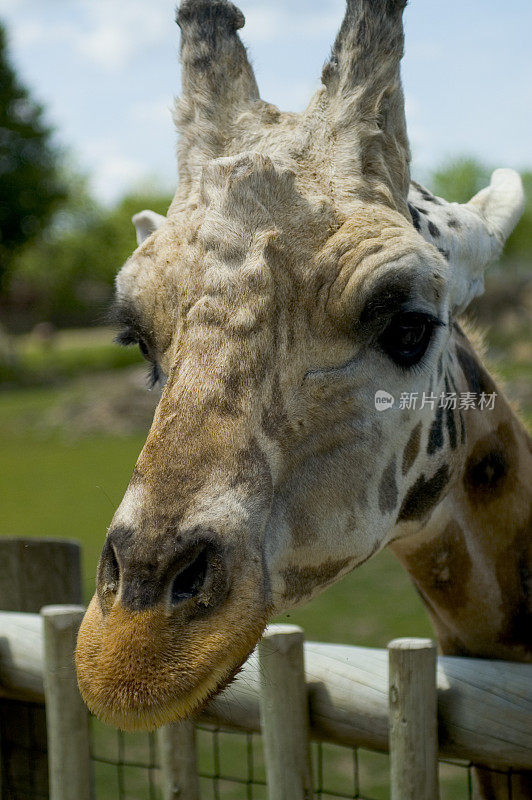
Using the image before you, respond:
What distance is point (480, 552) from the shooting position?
2.83 meters

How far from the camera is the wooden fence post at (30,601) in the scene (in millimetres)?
3672

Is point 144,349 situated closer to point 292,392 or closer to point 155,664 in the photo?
point 292,392

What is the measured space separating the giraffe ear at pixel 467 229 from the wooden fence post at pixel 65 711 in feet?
5.81

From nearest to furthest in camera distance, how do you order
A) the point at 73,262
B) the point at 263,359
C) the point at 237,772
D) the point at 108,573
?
the point at 108,573 < the point at 263,359 < the point at 237,772 < the point at 73,262

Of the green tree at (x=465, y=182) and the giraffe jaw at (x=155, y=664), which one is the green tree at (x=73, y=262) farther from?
the giraffe jaw at (x=155, y=664)

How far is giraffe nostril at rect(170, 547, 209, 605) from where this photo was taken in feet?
5.97

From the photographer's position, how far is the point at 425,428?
2521 millimetres

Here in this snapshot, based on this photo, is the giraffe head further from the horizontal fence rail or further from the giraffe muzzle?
the horizontal fence rail

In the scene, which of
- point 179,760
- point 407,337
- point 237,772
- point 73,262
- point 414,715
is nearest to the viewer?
point 407,337

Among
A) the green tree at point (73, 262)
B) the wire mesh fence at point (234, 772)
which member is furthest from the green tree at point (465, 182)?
the wire mesh fence at point (234, 772)

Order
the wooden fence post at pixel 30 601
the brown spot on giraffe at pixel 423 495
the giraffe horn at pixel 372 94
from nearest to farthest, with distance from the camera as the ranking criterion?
the giraffe horn at pixel 372 94, the brown spot on giraffe at pixel 423 495, the wooden fence post at pixel 30 601

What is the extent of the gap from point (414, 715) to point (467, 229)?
1.53 metres

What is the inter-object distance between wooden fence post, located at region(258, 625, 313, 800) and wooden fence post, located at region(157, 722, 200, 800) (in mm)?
433

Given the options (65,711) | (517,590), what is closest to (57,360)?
(65,711)
